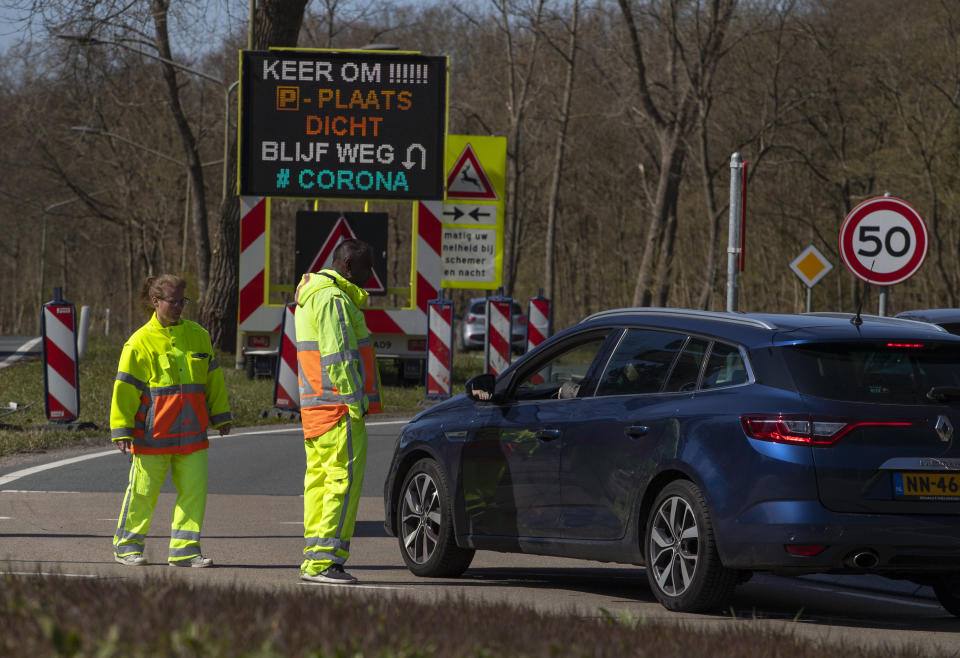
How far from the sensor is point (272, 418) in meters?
19.3

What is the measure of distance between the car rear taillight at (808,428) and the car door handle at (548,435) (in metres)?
1.45

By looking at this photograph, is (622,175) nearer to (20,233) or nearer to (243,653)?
(20,233)

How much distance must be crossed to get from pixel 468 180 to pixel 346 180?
211 cm

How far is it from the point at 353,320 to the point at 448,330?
1301 centimetres

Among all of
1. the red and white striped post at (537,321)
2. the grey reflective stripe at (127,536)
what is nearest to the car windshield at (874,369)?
the grey reflective stripe at (127,536)

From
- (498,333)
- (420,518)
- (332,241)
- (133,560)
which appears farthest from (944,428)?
(498,333)

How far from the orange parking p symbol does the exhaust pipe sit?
52.3 feet

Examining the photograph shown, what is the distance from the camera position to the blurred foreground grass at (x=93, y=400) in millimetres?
16031

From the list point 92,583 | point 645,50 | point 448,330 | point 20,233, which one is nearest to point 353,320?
point 92,583

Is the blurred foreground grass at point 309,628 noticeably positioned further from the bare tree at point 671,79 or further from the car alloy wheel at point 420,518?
the bare tree at point 671,79

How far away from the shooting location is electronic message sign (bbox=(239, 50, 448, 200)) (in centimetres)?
2142

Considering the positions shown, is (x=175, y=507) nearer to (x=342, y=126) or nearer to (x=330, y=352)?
(x=330, y=352)

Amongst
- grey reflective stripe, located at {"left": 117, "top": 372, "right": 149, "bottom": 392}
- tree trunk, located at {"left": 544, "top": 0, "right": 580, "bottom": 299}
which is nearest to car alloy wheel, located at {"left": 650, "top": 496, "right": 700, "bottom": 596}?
grey reflective stripe, located at {"left": 117, "top": 372, "right": 149, "bottom": 392}

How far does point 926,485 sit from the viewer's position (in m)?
6.90
